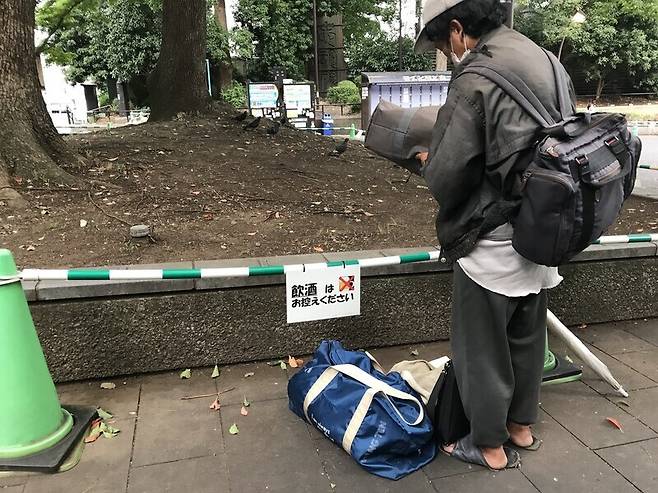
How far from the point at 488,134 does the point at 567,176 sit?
1.05 ft

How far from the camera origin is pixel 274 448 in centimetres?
274

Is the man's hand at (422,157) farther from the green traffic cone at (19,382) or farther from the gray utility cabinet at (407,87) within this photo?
the gray utility cabinet at (407,87)

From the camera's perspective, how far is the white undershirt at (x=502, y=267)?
7.47 feet

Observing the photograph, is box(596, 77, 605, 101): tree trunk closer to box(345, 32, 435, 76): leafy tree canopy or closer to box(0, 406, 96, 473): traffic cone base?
box(345, 32, 435, 76): leafy tree canopy

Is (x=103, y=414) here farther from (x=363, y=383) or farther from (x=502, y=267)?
(x=502, y=267)

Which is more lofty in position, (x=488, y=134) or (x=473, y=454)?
Answer: (x=488, y=134)

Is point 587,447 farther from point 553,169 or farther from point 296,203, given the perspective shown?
point 296,203

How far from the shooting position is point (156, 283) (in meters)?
3.23

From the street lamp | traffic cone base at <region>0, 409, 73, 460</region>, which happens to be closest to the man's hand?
traffic cone base at <region>0, 409, 73, 460</region>

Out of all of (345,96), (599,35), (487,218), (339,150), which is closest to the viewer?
(487,218)

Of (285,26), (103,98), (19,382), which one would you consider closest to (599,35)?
(285,26)

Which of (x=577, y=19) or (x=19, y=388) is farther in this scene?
(x=577, y=19)

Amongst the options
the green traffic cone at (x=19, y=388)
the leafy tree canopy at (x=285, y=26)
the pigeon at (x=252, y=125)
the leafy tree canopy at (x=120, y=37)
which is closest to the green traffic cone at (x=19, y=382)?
the green traffic cone at (x=19, y=388)

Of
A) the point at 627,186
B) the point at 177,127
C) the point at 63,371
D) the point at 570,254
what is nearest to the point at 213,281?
the point at 63,371
